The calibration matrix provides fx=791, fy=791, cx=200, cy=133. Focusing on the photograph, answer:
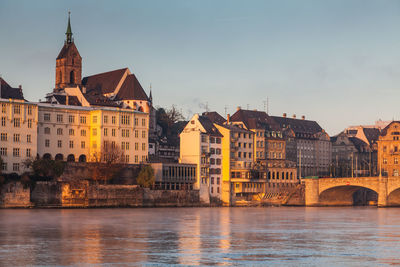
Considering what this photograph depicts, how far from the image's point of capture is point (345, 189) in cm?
13900

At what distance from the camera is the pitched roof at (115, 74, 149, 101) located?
145m

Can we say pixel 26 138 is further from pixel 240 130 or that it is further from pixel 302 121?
pixel 302 121

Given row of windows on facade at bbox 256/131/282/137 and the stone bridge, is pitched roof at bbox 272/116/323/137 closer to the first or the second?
row of windows on facade at bbox 256/131/282/137

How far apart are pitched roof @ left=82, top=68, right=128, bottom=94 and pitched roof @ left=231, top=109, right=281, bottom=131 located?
23563 millimetres

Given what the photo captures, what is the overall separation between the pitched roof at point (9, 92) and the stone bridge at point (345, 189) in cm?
5102

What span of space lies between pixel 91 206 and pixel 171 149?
149 feet

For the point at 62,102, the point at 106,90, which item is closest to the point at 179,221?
the point at 62,102

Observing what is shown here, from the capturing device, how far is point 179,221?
255 ft

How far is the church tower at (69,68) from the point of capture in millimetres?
152375

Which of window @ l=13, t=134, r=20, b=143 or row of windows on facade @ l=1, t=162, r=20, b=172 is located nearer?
row of windows on facade @ l=1, t=162, r=20, b=172

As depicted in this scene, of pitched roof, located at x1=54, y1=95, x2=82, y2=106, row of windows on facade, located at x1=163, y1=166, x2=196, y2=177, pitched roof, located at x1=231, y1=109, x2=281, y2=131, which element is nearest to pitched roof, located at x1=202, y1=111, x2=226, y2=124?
pitched roof, located at x1=231, y1=109, x2=281, y2=131

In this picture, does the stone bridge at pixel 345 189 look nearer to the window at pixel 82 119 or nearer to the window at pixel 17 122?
the window at pixel 82 119

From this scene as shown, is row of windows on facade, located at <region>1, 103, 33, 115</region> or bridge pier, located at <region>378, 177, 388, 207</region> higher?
row of windows on facade, located at <region>1, 103, 33, 115</region>

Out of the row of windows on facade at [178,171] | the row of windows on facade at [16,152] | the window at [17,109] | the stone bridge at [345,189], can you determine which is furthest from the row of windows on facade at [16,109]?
the stone bridge at [345,189]
